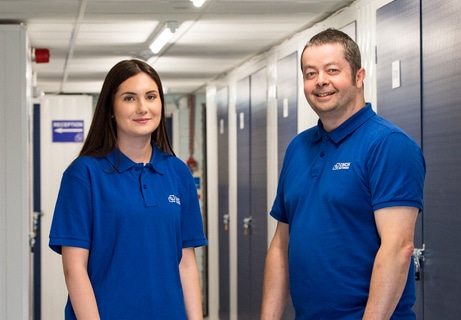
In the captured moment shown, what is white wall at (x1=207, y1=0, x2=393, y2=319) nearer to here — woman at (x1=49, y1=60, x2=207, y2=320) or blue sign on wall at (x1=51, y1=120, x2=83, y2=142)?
blue sign on wall at (x1=51, y1=120, x2=83, y2=142)

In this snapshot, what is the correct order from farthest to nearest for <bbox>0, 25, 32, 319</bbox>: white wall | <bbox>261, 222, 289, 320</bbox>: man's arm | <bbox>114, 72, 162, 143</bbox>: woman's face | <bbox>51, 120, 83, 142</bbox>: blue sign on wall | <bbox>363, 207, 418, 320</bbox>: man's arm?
<bbox>51, 120, 83, 142</bbox>: blue sign on wall
<bbox>0, 25, 32, 319</bbox>: white wall
<bbox>261, 222, 289, 320</bbox>: man's arm
<bbox>114, 72, 162, 143</bbox>: woman's face
<bbox>363, 207, 418, 320</bbox>: man's arm

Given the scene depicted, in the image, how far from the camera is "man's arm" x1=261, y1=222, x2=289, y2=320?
2768 mm

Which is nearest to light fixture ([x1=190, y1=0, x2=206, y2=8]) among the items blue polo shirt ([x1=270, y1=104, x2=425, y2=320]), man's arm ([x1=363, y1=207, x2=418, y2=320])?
blue polo shirt ([x1=270, y1=104, x2=425, y2=320])

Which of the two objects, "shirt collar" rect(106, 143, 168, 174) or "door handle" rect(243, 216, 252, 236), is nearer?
"shirt collar" rect(106, 143, 168, 174)

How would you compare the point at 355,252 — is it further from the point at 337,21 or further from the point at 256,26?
the point at 256,26

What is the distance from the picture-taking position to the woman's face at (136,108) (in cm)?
264

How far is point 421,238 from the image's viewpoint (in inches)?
146

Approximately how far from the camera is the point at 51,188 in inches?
364

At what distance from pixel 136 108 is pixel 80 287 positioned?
1.88 feet

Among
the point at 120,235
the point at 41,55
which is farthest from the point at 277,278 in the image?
the point at 41,55

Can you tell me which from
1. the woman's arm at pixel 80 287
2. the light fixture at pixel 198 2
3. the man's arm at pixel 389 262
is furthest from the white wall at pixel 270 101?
the woman's arm at pixel 80 287

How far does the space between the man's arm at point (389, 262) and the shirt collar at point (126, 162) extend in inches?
28.6

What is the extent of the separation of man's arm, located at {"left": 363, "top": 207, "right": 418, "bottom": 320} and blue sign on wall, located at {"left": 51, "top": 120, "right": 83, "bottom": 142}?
725cm

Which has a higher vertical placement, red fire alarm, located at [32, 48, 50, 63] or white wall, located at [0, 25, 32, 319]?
red fire alarm, located at [32, 48, 50, 63]
